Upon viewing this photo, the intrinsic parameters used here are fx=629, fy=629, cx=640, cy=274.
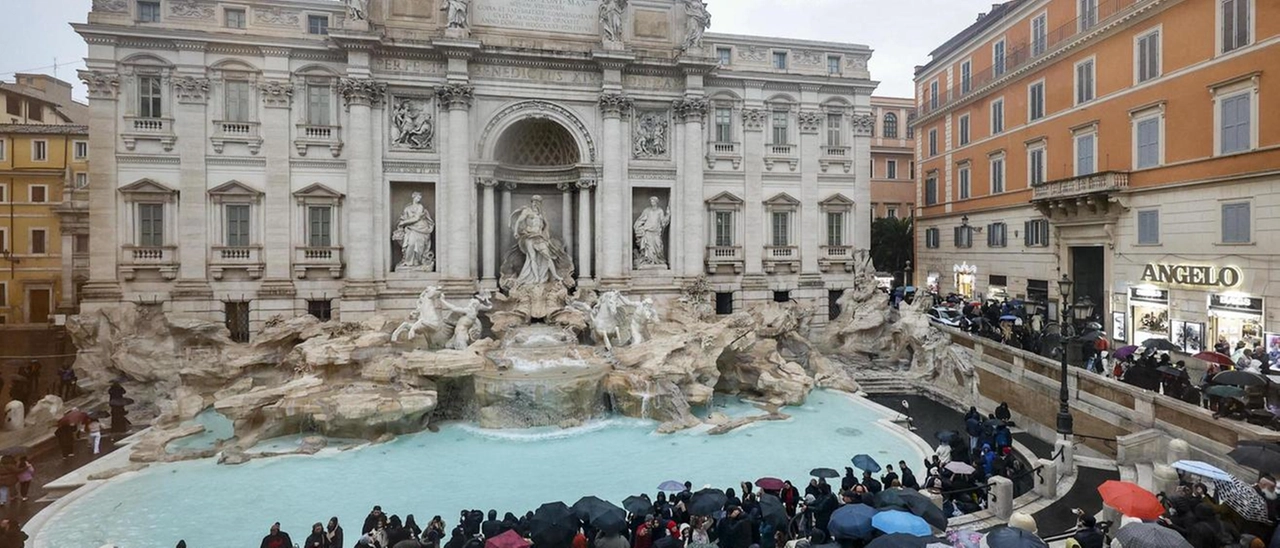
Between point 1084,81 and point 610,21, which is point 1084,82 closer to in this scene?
point 1084,81

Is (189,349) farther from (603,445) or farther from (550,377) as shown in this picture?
(603,445)

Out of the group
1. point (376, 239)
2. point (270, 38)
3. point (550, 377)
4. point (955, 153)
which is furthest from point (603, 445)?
point (955, 153)

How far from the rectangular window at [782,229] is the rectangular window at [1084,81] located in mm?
11925

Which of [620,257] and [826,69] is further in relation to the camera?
[826,69]

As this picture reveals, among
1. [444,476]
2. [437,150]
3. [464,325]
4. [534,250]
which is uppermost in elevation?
[437,150]

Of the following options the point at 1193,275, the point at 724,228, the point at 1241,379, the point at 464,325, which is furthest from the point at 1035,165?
the point at 464,325

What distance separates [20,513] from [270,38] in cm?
1735

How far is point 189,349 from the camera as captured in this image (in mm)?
21172

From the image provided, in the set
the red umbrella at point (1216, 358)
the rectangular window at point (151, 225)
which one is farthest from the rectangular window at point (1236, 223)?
the rectangular window at point (151, 225)

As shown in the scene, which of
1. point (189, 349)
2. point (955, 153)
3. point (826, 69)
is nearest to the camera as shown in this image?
point (189, 349)

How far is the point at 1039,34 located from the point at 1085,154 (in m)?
6.42

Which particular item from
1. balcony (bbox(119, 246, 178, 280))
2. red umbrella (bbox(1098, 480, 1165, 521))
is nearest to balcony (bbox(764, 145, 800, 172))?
red umbrella (bbox(1098, 480, 1165, 521))

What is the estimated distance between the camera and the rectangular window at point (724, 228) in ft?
90.7

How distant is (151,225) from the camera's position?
896 inches
